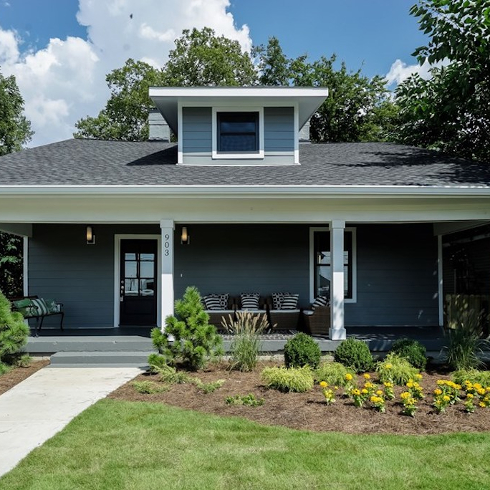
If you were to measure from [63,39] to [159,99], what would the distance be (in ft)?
41.6

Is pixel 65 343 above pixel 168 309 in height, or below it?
below

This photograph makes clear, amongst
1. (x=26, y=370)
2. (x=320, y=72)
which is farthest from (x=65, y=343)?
(x=320, y=72)

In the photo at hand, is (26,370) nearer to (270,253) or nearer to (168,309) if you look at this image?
(168,309)

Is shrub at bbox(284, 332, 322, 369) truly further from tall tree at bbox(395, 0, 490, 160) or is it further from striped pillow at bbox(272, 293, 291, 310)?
tall tree at bbox(395, 0, 490, 160)

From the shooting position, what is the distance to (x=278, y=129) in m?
10.8

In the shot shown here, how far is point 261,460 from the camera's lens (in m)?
4.05

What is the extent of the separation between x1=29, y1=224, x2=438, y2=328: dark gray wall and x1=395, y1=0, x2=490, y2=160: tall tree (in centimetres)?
414

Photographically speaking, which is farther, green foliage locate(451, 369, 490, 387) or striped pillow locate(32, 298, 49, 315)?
striped pillow locate(32, 298, 49, 315)

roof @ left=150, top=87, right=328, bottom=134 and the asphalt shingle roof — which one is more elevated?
roof @ left=150, top=87, right=328, bottom=134

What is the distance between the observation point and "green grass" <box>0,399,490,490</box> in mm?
3668

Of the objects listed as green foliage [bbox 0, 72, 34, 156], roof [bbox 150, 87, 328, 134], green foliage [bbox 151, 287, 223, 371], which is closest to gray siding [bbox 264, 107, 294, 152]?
roof [bbox 150, 87, 328, 134]

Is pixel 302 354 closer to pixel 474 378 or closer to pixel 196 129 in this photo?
pixel 474 378

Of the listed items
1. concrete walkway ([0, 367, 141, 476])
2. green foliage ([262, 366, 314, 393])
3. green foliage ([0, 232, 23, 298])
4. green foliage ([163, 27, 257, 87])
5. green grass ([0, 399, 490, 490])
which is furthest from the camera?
green foliage ([163, 27, 257, 87])

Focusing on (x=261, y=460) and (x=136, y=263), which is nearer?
(x=261, y=460)
